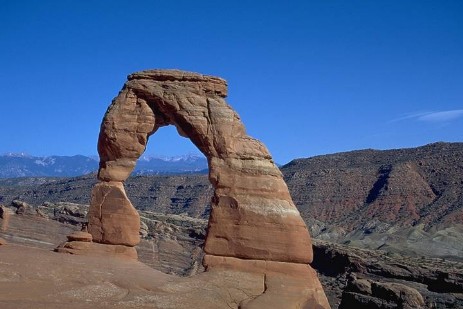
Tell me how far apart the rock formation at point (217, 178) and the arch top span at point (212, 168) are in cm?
3

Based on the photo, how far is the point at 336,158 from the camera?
118 m

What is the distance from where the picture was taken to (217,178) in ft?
65.5

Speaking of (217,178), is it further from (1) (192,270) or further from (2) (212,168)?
(1) (192,270)

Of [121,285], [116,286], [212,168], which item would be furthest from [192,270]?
[116,286]

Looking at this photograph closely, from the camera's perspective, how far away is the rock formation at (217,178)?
63.5 feet

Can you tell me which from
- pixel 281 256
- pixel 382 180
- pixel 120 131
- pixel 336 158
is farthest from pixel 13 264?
pixel 336 158

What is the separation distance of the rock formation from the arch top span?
32 millimetres

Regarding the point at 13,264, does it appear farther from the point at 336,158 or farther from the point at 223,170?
the point at 336,158

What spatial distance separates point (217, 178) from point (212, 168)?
40cm

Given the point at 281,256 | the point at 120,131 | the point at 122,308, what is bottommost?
the point at 122,308

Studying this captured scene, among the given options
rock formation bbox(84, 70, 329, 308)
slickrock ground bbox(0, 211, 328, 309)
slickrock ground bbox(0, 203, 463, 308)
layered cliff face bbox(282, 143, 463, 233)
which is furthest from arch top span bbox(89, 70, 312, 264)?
layered cliff face bbox(282, 143, 463, 233)

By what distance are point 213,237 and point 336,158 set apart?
330ft

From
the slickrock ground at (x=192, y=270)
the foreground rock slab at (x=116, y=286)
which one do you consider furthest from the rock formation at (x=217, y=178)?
the slickrock ground at (x=192, y=270)

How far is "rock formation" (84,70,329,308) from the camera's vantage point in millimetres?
19359
